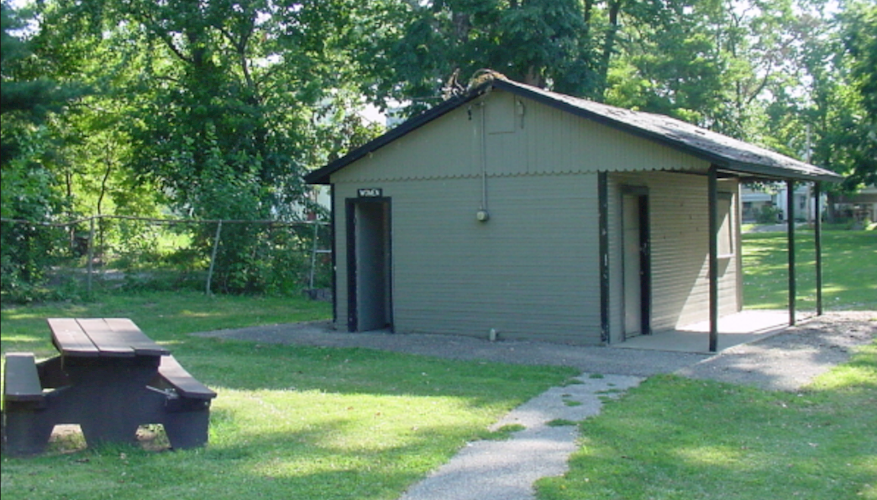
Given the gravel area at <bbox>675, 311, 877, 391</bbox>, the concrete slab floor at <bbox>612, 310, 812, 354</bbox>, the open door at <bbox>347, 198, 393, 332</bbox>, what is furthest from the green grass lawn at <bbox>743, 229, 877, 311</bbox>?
the open door at <bbox>347, 198, 393, 332</bbox>

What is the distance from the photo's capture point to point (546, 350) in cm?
1216

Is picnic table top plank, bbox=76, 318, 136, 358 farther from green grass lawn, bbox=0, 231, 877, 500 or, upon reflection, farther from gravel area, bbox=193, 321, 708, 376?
gravel area, bbox=193, 321, 708, 376

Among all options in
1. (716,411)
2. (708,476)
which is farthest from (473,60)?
(708,476)

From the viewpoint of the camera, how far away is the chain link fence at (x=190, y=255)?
1608cm

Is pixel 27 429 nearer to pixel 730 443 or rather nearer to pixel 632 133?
pixel 730 443

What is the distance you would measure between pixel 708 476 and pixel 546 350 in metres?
5.93

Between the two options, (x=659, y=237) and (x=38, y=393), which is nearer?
(x=38, y=393)

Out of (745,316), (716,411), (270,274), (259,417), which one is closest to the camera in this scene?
(259,417)

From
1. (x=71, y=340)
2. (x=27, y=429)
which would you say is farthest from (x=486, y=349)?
(x=27, y=429)

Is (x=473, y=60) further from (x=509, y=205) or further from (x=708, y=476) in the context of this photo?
(x=708, y=476)

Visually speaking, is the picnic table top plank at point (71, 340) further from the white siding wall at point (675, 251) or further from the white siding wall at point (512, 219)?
the white siding wall at point (675, 251)

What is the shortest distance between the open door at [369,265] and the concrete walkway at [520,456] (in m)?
5.90

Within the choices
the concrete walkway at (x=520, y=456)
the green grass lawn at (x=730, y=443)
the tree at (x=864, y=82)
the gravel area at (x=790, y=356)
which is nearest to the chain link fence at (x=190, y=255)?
the concrete walkway at (x=520, y=456)

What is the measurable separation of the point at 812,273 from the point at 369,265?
1704cm
